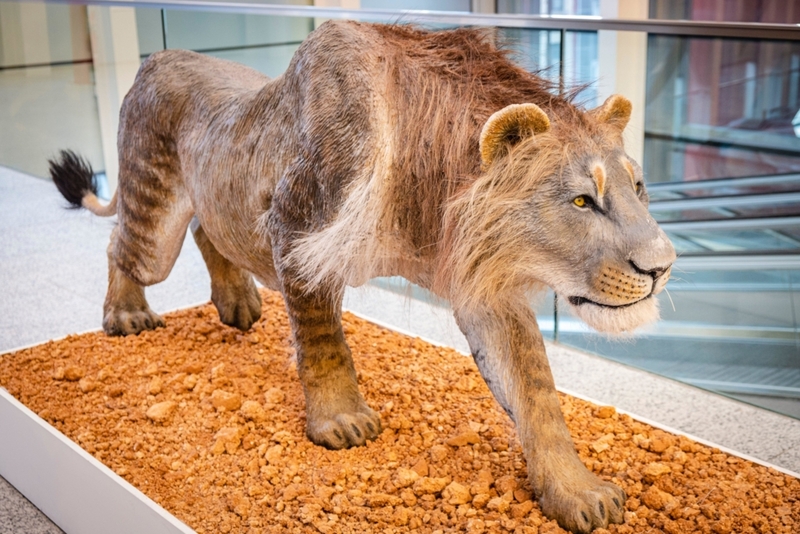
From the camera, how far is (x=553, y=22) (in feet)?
8.89

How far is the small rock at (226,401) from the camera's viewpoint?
2623mm

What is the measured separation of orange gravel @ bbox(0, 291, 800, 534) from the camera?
Result: 6.63 feet

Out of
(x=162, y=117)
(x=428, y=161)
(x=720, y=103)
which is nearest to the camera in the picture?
(x=428, y=161)

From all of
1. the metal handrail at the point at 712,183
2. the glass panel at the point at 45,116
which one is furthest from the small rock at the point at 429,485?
the glass panel at the point at 45,116

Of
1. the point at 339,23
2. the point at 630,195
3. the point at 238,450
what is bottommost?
the point at 238,450

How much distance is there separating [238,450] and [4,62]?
2.58 m

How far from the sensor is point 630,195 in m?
1.64

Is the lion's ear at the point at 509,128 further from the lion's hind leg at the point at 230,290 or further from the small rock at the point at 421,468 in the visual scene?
the lion's hind leg at the point at 230,290

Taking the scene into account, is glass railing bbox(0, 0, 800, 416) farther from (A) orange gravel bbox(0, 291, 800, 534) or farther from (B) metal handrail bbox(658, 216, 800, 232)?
(A) orange gravel bbox(0, 291, 800, 534)

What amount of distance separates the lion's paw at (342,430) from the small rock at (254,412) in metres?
0.21

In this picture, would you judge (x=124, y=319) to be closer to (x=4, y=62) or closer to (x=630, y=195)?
(x=4, y=62)

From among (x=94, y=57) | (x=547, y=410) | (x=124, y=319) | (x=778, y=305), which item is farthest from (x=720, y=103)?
(x=94, y=57)

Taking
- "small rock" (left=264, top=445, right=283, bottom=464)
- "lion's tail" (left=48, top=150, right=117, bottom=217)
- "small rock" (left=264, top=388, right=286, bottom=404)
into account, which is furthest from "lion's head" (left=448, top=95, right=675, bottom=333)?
"lion's tail" (left=48, top=150, right=117, bottom=217)

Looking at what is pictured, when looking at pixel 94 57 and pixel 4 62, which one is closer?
pixel 4 62
